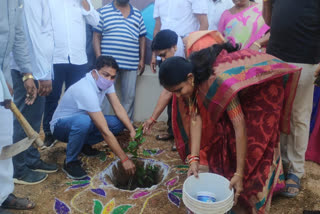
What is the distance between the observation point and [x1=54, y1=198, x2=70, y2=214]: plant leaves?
92.2 inches

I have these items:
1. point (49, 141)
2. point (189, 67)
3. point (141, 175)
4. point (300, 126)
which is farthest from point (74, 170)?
point (300, 126)

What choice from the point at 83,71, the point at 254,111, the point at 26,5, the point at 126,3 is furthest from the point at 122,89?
the point at 254,111

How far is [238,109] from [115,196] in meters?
1.38

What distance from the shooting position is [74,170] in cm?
282

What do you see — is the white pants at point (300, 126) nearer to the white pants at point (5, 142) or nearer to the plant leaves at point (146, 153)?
the plant leaves at point (146, 153)

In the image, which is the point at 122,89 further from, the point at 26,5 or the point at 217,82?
the point at 217,82

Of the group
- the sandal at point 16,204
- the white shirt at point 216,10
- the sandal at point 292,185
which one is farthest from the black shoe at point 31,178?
the white shirt at point 216,10

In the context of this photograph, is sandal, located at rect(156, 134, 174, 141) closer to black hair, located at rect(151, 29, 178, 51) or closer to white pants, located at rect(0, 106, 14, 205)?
black hair, located at rect(151, 29, 178, 51)

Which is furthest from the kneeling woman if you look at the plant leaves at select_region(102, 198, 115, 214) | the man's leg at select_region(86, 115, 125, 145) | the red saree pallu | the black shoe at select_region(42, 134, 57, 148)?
the black shoe at select_region(42, 134, 57, 148)

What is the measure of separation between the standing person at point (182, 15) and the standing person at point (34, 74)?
59.7 inches

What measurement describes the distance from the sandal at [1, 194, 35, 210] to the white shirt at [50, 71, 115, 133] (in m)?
0.86

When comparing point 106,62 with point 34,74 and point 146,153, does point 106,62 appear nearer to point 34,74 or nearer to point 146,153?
point 34,74

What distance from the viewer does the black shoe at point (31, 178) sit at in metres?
2.66

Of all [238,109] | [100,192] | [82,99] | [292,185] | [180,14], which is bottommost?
[100,192]
